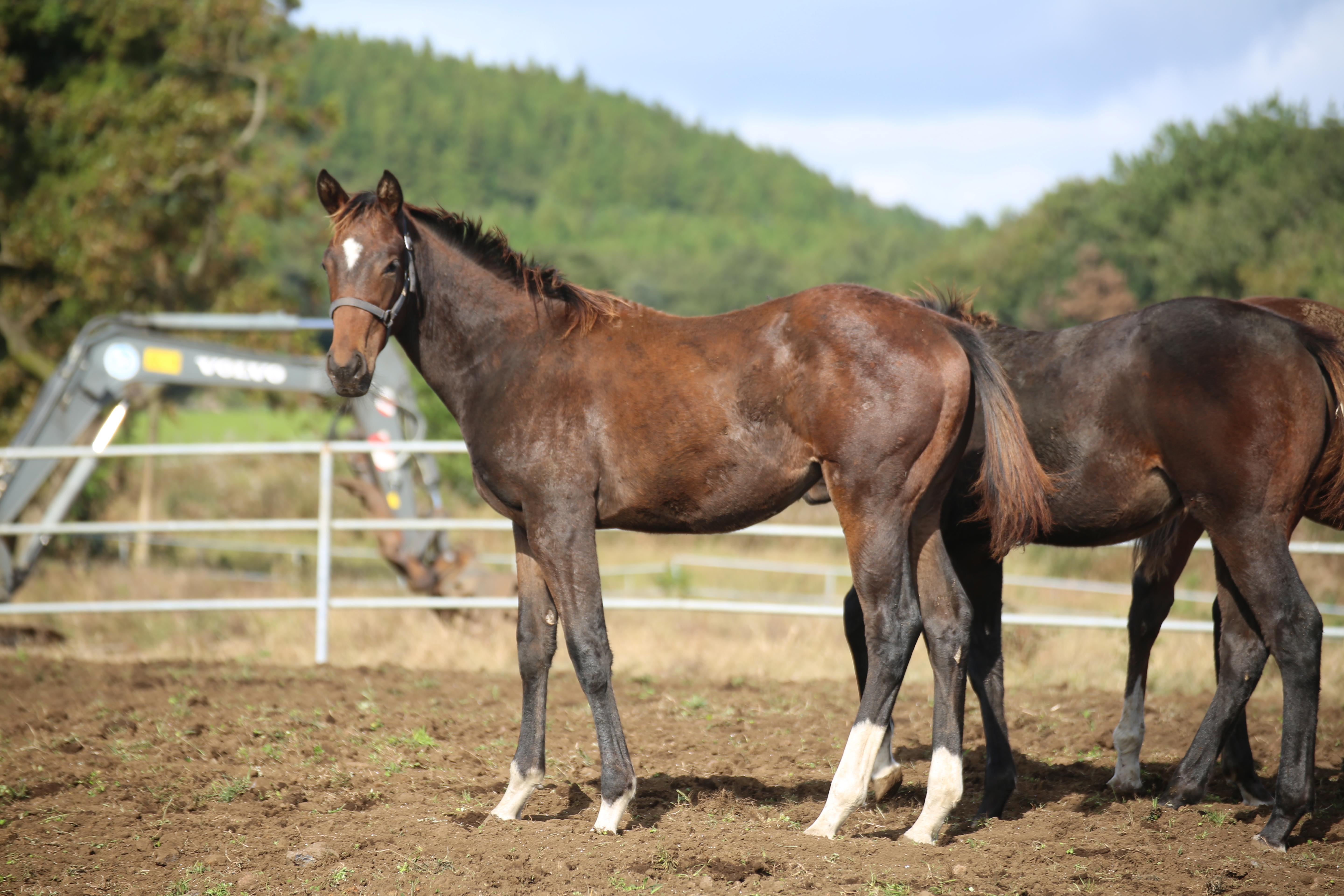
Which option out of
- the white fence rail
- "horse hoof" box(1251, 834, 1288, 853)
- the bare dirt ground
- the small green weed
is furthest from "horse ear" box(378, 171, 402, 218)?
"horse hoof" box(1251, 834, 1288, 853)

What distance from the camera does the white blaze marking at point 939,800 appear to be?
3.55m

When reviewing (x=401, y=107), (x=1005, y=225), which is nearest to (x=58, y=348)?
(x=1005, y=225)

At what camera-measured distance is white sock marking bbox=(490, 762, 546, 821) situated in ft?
12.6

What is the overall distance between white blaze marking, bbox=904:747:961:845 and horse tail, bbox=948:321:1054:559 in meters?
0.92

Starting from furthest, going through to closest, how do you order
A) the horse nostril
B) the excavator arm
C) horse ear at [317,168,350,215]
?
the excavator arm → horse ear at [317,168,350,215] → the horse nostril

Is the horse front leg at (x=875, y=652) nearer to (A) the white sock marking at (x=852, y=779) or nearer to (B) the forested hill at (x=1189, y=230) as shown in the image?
(A) the white sock marking at (x=852, y=779)

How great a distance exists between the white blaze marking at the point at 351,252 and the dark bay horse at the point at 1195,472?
260cm

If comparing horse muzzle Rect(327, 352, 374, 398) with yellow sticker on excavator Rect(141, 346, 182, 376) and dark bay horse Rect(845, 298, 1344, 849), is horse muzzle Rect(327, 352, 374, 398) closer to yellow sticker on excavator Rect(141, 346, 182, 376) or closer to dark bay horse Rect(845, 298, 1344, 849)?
dark bay horse Rect(845, 298, 1344, 849)

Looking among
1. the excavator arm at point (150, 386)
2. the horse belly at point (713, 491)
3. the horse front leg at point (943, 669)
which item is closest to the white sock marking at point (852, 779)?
the horse front leg at point (943, 669)

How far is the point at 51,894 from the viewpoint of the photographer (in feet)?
10.2

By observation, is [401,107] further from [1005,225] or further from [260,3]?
[260,3]

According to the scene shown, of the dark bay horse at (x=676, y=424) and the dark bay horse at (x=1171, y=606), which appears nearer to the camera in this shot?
the dark bay horse at (x=676, y=424)

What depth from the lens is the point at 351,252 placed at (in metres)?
3.75

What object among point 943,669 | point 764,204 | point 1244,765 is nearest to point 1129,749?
point 1244,765
